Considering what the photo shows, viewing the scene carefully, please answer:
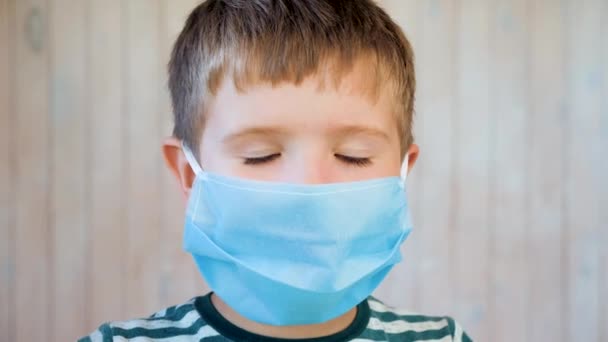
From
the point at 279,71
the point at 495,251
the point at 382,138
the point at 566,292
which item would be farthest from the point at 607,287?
the point at 279,71

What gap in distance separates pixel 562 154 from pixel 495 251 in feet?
1.26

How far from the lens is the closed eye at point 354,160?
90 centimetres

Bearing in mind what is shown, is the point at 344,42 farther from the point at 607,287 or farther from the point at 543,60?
the point at 607,287

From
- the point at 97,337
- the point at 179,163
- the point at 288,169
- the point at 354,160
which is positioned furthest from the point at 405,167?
the point at 97,337

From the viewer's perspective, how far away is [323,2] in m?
0.96

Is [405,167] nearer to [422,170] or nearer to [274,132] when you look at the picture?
[274,132]

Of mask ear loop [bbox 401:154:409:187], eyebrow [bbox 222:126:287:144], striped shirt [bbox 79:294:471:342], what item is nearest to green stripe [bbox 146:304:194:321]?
striped shirt [bbox 79:294:471:342]

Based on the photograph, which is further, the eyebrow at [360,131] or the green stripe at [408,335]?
the green stripe at [408,335]

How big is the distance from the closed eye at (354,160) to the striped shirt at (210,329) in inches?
9.7

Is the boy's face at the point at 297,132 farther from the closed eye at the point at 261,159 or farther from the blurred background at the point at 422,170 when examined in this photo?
the blurred background at the point at 422,170

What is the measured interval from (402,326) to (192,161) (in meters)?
0.43

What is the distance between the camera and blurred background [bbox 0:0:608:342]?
1873 millimetres

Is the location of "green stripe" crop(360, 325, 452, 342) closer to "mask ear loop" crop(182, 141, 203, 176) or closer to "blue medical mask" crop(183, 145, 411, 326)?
"blue medical mask" crop(183, 145, 411, 326)

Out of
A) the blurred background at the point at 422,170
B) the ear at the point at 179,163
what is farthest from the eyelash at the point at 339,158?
the blurred background at the point at 422,170
